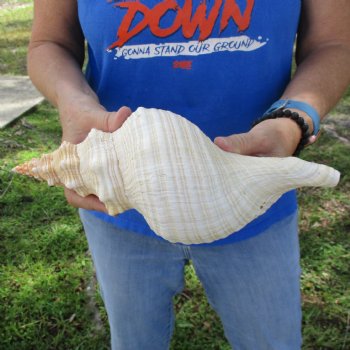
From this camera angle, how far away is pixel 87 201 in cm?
89

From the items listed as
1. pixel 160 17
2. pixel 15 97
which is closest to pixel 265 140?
pixel 160 17

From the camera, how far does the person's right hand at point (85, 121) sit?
823 millimetres

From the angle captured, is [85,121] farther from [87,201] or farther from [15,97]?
[15,97]

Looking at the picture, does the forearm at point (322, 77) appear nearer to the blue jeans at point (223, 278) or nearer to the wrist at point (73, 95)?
the blue jeans at point (223, 278)

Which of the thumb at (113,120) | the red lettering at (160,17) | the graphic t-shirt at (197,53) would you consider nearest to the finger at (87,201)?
the thumb at (113,120)

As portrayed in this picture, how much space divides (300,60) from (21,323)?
1537 mm

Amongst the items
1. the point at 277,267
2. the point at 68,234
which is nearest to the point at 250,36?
the point at 277,267

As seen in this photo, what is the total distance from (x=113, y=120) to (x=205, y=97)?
245mm

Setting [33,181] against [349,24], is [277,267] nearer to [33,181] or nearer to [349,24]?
[349,24]

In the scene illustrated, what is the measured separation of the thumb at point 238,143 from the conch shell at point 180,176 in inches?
0.5

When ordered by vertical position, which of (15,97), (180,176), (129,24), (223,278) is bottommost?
(15,97)

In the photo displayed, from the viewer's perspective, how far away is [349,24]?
997 millimetres

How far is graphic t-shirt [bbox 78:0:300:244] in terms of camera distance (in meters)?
0.91

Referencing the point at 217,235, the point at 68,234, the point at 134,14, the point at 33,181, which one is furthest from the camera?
the point at 33,181
